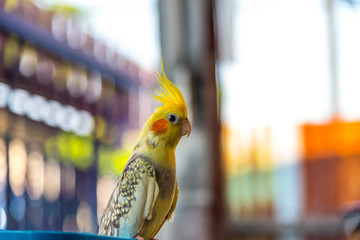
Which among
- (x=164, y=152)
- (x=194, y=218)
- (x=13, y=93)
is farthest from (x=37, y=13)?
(x=164, y=152)

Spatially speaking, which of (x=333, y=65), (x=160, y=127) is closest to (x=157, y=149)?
(x=160, y=127)

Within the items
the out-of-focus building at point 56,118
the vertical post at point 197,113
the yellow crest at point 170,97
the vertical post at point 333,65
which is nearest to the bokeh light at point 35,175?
the out-of-focus building at point 56,118

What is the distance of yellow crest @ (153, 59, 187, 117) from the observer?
46 centimetres

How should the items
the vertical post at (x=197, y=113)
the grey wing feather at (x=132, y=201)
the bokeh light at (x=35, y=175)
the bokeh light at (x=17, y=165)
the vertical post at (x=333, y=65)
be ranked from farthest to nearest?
the vertical post at (x=333, y=65)
the vertical post at (x=197, y=113)
the bokeh light at (x=35, y=175)
the bokeh light at (x=17, y=165)
the grey wing feather at (x=132, y=201)

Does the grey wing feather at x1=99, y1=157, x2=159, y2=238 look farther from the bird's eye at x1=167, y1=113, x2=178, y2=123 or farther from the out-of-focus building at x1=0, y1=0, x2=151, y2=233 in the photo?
the out-of-focus building at x1=0, y1=0, x2=151, y2=233

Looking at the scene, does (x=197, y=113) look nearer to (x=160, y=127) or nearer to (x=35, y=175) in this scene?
(x=35, y=175)

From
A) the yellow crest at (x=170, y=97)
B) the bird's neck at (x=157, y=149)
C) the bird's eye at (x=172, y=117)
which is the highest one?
the yellow crest at (x=170, y=97)

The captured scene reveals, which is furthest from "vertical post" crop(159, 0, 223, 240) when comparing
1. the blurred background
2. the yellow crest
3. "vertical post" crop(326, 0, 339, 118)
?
the yellow crest

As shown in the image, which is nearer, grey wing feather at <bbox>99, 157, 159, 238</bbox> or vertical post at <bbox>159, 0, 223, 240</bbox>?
grey wing feather at <bbox>99, 157, 159, 238</bbox>

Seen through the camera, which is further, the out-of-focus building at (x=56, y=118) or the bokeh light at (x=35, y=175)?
the bokeh light at (x=35, y=175)

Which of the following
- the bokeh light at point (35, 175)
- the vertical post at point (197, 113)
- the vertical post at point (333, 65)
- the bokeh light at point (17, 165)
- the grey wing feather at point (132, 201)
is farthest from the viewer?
the vertical post at point (333, 65)

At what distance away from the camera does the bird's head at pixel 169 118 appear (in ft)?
1.49

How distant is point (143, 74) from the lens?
8.52 feet

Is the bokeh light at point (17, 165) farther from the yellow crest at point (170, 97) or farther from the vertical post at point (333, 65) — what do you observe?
the vertical post at point (333, 65)
